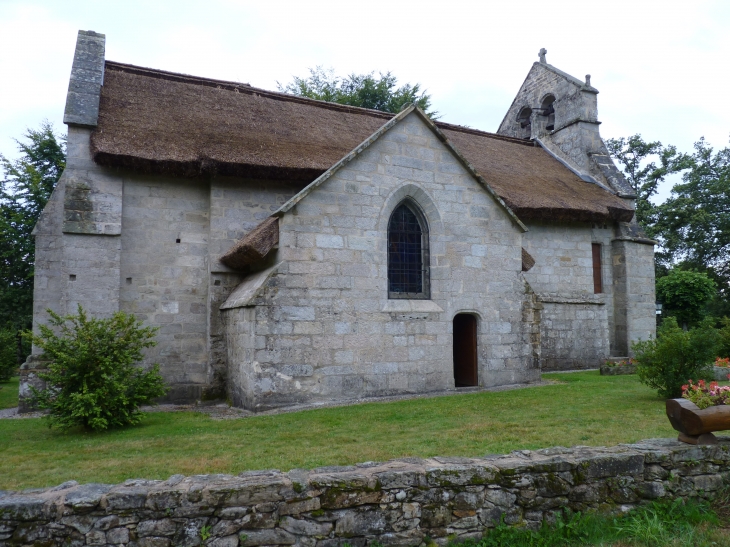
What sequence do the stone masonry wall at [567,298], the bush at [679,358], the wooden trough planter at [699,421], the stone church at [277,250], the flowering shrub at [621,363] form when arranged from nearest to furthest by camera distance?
the wooden trough planter at [699,421] → the bush at [679,358] → the stone church at [277,250] → the flowering shrub at [621,363] → the stone masonry wall at [567,298]

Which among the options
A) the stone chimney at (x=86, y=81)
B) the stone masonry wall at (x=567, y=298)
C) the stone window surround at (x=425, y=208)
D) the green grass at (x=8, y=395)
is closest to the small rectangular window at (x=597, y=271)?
the stone masonry wall at (x=567, y=298)

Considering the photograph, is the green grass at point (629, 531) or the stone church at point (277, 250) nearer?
the green grass at point (629, 531)

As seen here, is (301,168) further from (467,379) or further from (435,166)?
(467,379)

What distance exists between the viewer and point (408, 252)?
1201 cm

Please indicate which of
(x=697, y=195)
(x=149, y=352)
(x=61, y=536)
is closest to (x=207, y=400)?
(x=149, y=352)

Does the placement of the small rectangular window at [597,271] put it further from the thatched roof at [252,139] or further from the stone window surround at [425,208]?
the stone window surround at [425,208]

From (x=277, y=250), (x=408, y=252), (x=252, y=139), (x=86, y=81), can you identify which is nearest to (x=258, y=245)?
(x=277, y=250)

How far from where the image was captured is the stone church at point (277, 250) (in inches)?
420

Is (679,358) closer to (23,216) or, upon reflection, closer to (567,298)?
(567,298)

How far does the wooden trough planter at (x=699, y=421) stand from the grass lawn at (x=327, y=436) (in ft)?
3.76

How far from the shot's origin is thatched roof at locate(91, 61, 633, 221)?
1228cm

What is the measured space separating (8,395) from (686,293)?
2572cm

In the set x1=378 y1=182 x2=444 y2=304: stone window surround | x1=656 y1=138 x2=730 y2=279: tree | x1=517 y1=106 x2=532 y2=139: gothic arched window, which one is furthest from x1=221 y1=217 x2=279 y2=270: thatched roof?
x1=656 y1=138 x2=730 y2=279: tree

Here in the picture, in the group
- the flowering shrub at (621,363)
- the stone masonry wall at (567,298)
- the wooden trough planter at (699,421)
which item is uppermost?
the stone masonry wall at (567,298)
